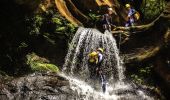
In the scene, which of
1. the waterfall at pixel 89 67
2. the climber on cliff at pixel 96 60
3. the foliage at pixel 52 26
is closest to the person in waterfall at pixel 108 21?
the waterfall at pixel 89 67

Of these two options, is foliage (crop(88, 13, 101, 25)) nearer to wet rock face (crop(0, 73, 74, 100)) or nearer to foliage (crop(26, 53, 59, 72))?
foliage (crop(26, 53, 59, 72))

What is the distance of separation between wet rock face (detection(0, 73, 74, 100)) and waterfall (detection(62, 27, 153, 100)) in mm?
2282

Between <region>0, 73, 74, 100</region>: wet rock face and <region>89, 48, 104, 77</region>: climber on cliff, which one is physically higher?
<region>89, 48, 104, 77</region>: climber on cliff

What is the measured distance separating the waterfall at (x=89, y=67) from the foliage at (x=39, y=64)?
77cm

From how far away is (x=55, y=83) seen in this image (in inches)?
536

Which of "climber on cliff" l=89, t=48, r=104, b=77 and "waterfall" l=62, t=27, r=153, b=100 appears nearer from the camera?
"climber on cliff" l=89, t=48, r=104, b=77

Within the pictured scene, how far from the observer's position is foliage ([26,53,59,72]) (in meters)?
16.5

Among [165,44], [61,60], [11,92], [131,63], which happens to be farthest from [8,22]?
[165,44]

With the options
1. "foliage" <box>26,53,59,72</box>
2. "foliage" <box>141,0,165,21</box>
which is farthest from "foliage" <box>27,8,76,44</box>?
"foliage" <box>141,0,165,21</box>

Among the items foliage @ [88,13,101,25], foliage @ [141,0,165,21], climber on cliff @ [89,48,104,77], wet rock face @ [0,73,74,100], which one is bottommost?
wet rock face @ [0,73,74,100]

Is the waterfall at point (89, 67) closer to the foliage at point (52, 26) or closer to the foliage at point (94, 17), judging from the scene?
the foliage at point (52, 26)

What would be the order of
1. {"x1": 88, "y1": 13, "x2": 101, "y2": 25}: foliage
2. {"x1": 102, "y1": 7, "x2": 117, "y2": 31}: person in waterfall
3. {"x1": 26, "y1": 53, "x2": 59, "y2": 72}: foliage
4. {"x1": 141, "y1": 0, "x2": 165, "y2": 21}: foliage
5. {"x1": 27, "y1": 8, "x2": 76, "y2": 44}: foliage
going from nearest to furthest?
1. {"x1": 26, "y1": 53, "x2": 59, "y2": 72}: foliage
2. {"x1": 27, "y1": 8, "x2": 76, "y2": 44}: foliage
3. {"x1": 102, "y1": 7, "x2": 117, "y2": 31}: person in waterfall
4. {"x1": 88, "y1": 13, "x2": 101, "y2": 25}: foliage
5. {"x1": 141, "y1": 0, "x2": 165, "y2": 21}: foliage

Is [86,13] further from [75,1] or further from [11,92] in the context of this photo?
[11,92]

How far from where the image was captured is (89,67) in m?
17.6
